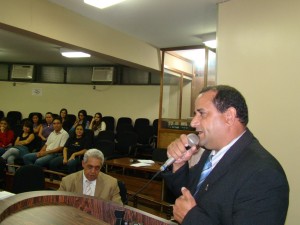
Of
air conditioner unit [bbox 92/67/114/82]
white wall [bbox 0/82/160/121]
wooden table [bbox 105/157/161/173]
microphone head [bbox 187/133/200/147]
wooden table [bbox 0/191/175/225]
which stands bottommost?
wooden table [bbox 105/157/161/173]

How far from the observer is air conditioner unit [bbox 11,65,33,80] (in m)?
9.23

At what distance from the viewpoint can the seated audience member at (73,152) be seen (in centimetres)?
494

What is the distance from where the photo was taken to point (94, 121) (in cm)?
697

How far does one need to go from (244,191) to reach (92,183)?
1.97 m

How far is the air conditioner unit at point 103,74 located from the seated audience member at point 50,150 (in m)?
3.12

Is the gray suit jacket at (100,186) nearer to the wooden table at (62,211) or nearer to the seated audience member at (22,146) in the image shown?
the wooden table at (62,211)

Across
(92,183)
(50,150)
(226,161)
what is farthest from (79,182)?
(50,150)


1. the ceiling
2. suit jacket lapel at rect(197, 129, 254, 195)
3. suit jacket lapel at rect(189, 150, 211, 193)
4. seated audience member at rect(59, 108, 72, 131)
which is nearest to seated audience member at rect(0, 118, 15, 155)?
seated audience member at rect(59, 108, 72, 131)

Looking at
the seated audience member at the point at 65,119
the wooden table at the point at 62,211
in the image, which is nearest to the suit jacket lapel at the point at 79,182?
the wooden table at the point at 62,211

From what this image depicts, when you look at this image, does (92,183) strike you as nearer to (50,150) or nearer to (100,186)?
(100,186)

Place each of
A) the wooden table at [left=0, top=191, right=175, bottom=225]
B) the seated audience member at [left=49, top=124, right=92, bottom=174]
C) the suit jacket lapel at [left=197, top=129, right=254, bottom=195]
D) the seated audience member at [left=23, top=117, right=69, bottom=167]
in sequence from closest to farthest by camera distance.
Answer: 1. the suit jacket lapel at [left=197, top=129, right=254, bottom=195]
2. the wooden table at [left=0, top=191, right=175, bottom=225]
3. the seated audience member at [left=49, top=124, right=92, bottom=174]
4. the seated audience member at [left=23, top=117, right=69, bottom=167]

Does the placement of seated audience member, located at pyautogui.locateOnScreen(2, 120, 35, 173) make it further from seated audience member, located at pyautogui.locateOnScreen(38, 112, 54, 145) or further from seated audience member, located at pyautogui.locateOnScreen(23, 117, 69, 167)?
seated audience member, located at pyautogui.locateOnScreen(38, 112, 54, 145)

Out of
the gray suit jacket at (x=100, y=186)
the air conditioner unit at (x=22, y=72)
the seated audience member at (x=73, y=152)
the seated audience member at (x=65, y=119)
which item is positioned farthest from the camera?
the air conditioner unit at (x=22, y=72)

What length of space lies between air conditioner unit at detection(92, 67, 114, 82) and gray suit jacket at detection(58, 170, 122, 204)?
5994mm
